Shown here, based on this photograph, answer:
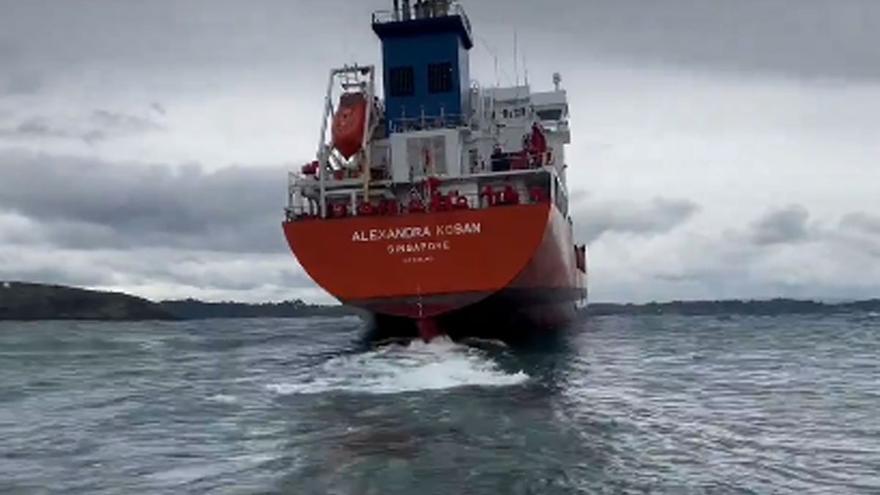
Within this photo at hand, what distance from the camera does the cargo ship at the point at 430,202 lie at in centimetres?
2214

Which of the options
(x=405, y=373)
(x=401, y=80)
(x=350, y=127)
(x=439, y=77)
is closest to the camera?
(x=405, y=373)

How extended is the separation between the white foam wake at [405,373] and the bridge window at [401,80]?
1108 centimetres

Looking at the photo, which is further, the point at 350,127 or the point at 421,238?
the point at 350,127

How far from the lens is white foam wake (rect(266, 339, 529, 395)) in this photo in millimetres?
16312

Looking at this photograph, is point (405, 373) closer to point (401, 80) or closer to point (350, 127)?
point (350, 127)

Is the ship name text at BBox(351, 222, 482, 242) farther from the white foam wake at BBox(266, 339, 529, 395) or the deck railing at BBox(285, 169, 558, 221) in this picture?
the white foam wake at BBox(266, 339, 529, 395)

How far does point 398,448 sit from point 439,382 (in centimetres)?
579

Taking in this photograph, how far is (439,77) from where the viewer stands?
1158 inches

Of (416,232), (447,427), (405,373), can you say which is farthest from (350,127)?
(447,427)

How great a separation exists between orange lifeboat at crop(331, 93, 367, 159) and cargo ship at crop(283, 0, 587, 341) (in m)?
0.04

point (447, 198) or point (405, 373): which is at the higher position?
point (447, 198)

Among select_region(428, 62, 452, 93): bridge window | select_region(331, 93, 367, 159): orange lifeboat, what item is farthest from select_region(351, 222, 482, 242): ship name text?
select_region(428, 62, 452, 93): bridge window

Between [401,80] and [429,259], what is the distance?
9708 millimetres

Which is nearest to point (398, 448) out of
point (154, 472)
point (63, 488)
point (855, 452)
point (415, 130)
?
point (154, 472)
